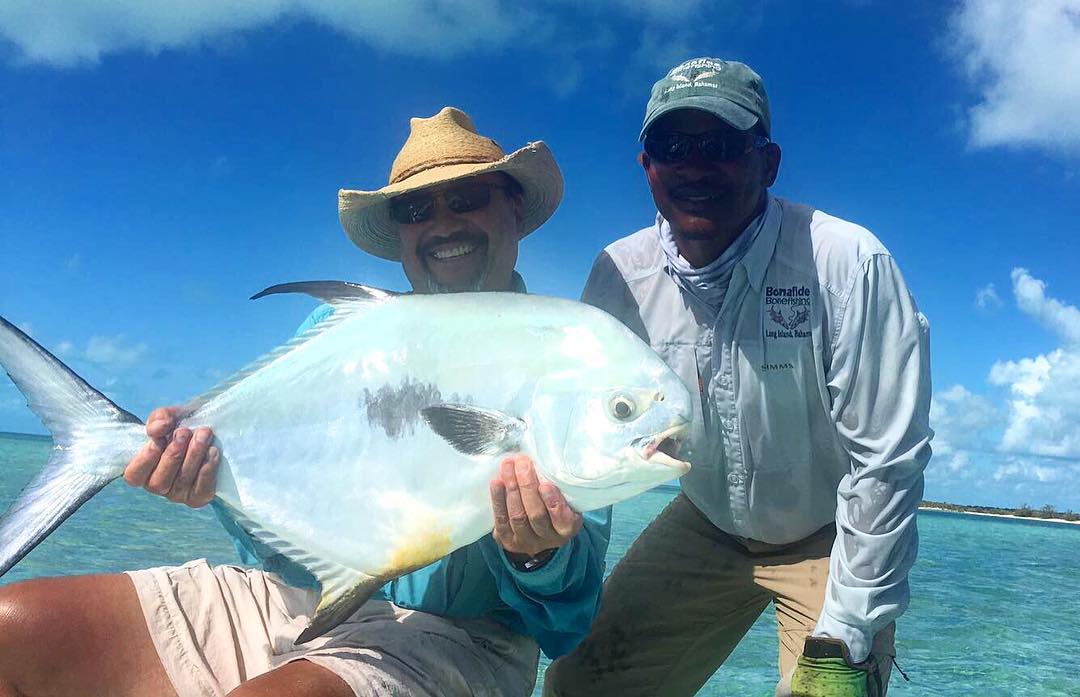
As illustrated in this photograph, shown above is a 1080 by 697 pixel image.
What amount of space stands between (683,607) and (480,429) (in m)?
1.72

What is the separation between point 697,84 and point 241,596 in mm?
2033

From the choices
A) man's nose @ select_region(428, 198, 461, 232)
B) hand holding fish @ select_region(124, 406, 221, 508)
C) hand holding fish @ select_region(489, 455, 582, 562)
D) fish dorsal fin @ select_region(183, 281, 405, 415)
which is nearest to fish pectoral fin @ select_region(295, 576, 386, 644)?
hand holding fish @ select_region(489, 455, 582, 562)

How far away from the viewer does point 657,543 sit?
10.1 ft

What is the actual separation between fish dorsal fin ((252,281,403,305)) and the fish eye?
1.94 feet

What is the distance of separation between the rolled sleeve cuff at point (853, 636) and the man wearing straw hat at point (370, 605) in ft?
Result: 2.56

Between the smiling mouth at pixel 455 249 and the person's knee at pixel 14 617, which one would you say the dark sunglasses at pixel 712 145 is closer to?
the smiling mouth at pixel 455 249

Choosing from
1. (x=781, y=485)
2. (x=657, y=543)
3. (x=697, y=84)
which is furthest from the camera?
(x=657, y=543)

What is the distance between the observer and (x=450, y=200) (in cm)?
235

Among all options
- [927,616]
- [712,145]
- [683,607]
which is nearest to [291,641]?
[683,607]

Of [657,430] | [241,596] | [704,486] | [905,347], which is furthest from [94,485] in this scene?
[905,347]

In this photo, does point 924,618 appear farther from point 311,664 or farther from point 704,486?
point 311,664

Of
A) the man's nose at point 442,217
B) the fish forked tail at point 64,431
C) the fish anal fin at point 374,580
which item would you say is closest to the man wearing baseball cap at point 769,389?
the man's nose at point 442,217

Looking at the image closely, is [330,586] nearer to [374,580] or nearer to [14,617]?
[374,580]

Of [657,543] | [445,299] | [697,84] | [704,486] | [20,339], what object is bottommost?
[657,543]
